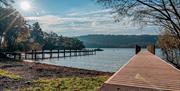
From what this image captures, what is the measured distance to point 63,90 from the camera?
350 inches

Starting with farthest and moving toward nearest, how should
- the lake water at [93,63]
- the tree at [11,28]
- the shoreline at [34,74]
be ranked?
the tree at [11,28] → the lake water at [93,63] → the shoreline at [34,74]

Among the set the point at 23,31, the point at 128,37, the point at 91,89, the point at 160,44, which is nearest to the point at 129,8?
the point at 91,89

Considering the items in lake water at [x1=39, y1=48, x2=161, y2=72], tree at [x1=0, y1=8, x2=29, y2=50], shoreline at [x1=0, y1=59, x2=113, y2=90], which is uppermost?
tree at [x1=0, y1=8, x2=29, y2=50]

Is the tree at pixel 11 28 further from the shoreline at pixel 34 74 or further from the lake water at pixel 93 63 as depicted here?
the shoreline at pixel 34 74

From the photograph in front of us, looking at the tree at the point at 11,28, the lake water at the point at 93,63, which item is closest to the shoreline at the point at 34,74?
the lake water at the point at 93,63

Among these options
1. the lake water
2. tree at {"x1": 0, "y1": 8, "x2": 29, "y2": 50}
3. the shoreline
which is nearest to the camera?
the shoreline

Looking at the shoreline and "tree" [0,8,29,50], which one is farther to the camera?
"tree" [0,8,29,50]

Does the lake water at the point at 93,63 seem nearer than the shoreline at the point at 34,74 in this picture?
No

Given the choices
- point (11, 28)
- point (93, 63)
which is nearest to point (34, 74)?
point (93, 63)

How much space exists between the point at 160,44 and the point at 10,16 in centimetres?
2571

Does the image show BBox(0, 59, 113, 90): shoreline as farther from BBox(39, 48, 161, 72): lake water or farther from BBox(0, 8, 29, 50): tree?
BBox(0, 8, 29, 50): tree

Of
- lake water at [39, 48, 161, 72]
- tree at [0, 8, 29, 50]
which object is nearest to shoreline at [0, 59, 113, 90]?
lake water at [39, 48, 161, 72]

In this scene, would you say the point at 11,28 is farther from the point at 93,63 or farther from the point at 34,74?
the point at 34,74

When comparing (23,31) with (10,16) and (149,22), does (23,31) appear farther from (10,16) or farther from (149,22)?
(149,22)
